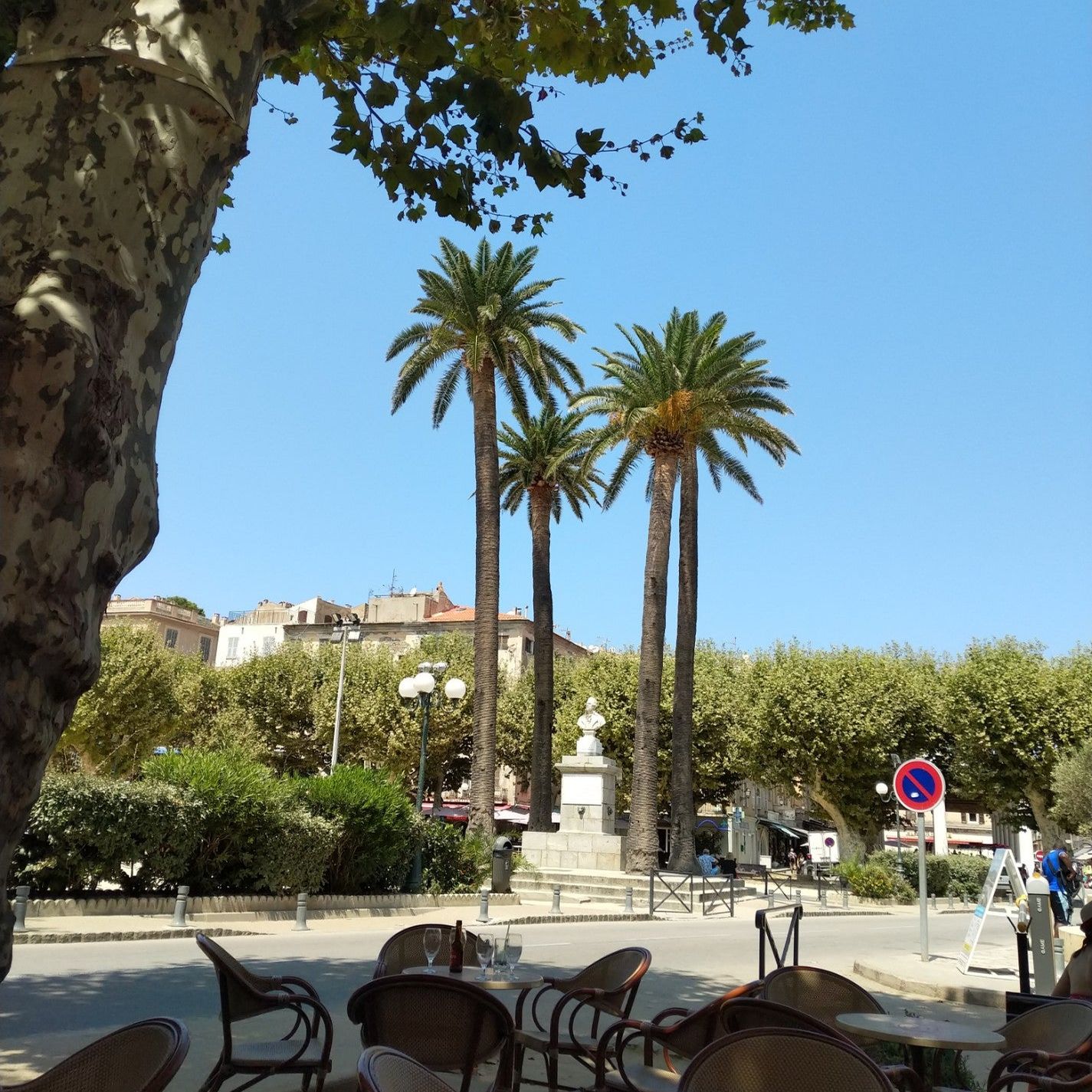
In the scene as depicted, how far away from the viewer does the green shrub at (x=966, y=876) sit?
33.8m

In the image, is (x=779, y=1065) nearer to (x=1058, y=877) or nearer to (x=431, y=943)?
(x=431, y=943)

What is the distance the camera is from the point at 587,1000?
18.8ft

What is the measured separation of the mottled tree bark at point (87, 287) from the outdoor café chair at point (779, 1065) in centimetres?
209

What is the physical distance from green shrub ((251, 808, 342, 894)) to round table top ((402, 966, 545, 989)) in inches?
439

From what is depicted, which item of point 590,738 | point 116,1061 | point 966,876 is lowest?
point 966,876

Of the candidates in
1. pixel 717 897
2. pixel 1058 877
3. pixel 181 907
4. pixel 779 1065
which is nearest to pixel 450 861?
pixel 181 907

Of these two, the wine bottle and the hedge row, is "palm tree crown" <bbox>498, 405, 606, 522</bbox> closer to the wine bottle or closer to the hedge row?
the hedge row

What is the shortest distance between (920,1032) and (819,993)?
0.79m

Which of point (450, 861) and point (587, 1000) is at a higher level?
point (587, 1000)

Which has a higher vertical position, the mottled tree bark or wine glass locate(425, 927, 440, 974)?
the mottled tree bark

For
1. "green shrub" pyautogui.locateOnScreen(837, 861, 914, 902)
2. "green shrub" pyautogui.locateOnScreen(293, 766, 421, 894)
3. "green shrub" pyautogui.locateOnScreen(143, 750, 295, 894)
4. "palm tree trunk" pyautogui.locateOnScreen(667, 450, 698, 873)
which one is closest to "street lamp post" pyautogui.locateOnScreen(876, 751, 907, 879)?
"green shrub" pyautogui.locateOnScreen(837, 861, 914, 902)

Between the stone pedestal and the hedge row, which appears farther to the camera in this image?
the stone pedestal

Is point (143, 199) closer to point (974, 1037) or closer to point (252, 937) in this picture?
point (974, 1037)

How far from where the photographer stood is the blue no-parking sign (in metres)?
12.6
